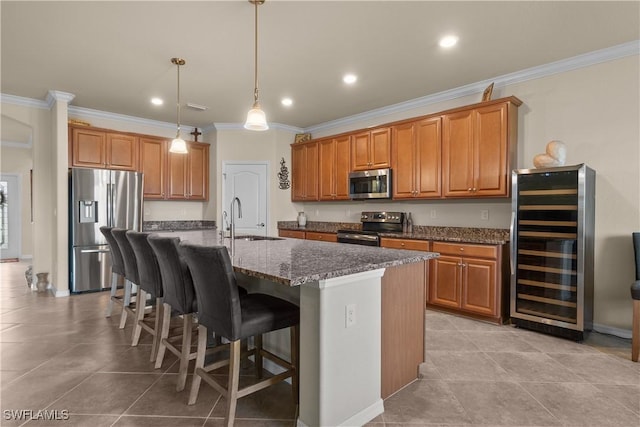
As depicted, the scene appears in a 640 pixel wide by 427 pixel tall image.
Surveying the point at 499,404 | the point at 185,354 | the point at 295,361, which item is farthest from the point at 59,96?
the point at 499,404

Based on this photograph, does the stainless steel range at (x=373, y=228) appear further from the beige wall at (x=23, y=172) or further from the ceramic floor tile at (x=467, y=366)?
the beige wall at (x=23, y=172)

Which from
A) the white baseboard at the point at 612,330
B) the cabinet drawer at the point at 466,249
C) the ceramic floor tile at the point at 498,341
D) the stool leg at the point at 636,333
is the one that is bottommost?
the ceramic floor tile at the point at 498,341

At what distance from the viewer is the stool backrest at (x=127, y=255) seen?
286 cm

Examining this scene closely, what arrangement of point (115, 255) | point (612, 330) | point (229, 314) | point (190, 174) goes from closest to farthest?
point (229, 314) → point (612, 330) → point (115, 255) → point (190, 174)

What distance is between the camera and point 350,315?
5.69 feet

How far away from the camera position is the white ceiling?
99.7 inches

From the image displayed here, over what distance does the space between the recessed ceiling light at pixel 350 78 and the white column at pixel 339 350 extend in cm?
262

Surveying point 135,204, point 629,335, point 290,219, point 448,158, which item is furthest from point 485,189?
point 135,204

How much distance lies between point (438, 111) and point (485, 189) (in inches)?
50.5

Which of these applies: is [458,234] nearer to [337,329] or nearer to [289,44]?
[289,44]

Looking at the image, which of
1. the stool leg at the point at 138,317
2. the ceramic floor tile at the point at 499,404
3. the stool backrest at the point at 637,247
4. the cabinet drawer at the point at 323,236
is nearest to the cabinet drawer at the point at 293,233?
the cabinet drawer at the point at 323,236

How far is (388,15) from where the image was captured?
2.59 m

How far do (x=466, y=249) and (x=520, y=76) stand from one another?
196cm

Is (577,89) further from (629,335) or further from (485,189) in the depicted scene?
(629,335)
